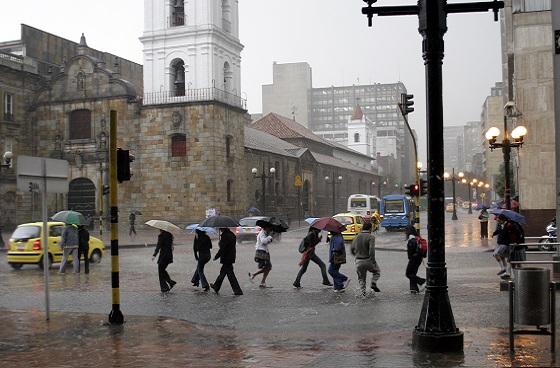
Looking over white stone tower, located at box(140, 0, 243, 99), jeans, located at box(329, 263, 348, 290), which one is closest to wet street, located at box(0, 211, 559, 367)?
jeans, located at box(329, 263, 348, 290)

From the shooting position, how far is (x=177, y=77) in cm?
5147

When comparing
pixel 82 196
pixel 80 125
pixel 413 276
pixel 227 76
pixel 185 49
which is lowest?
pixel 413 276

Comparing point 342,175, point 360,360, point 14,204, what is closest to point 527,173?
point 360,360

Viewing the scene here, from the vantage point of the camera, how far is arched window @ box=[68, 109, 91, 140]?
52.1 m

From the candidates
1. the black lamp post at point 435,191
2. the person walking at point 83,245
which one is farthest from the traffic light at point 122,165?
the person walking at point 83,245

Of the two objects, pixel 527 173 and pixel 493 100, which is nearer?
pixel 527 173

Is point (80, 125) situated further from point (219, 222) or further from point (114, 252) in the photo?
point (114, 252)

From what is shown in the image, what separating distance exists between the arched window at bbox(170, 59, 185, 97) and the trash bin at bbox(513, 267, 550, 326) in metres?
44.2

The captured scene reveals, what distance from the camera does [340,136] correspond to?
19400 centimetres

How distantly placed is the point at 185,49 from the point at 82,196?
1390cm

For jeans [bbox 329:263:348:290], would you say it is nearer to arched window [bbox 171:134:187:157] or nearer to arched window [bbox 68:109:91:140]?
arched window [bbox 171:134:187:157]

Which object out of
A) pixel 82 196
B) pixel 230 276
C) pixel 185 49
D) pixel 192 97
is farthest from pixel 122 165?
pixel 82 196

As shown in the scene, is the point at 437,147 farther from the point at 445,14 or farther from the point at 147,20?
the point at 147,20

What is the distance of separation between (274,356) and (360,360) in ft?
3.70
